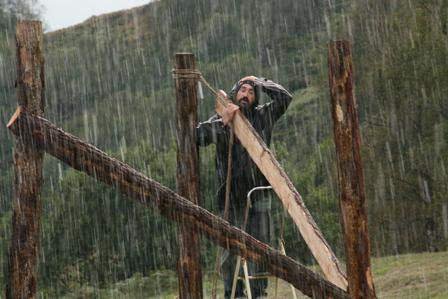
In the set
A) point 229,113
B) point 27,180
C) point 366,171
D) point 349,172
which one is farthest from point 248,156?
point 366,171

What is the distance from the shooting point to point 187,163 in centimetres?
673

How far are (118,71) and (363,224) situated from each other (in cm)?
6190

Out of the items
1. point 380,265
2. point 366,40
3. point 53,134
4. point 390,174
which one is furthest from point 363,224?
point 366,40

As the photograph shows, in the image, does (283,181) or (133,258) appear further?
(133,258)

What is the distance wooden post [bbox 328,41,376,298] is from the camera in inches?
224

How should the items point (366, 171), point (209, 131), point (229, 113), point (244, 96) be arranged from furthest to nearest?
point (366, 171) < point (244, 96) < point (209, 131) < point (229, 113)

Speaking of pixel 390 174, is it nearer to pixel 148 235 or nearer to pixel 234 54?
pixel 148 235

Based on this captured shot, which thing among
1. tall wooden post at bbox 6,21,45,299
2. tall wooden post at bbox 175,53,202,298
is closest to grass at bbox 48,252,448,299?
tall wooden post at bbox 175,53,202,298

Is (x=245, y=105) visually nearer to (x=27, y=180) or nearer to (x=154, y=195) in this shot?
(x=154, y=195)

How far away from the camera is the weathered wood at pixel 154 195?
5.58 metres

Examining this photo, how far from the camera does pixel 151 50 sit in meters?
69.6

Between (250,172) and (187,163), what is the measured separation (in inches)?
27.6

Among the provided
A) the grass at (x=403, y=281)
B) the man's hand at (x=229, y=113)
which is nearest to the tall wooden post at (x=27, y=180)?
the man's hand at (x=229, y=113)

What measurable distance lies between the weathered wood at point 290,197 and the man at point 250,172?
44 centimetres
